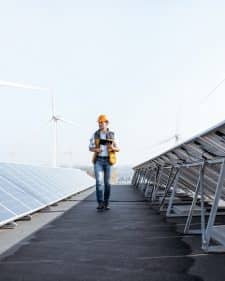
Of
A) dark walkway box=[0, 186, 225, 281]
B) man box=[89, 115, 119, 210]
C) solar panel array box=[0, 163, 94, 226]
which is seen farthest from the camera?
man box=[89, 115, 119, 210]

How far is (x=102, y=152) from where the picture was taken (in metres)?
9.29

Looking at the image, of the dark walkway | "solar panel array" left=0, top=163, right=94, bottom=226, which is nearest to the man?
"solar panel array" left=0, top=163, right=94, bottom=226

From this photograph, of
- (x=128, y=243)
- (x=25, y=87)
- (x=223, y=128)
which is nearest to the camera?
(x=223, y=128)

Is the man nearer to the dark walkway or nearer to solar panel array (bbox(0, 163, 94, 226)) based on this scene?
solar panel array (bbox(0, 163, 94, 226))

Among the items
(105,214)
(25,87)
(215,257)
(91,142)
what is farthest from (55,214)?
(25,87)

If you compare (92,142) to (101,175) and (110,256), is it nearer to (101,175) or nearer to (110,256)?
(101,175)

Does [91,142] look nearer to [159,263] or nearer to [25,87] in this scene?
[159,263]

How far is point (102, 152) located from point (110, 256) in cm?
511

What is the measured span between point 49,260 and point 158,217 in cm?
409

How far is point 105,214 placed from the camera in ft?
27.5

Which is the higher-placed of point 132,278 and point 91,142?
point 91,142

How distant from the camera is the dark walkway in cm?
350

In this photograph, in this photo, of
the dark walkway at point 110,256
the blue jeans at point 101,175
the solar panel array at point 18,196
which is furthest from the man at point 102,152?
the dark walkway at point 110,256

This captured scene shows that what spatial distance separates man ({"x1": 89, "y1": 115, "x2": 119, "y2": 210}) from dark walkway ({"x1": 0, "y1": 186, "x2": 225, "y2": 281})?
2752 mm
